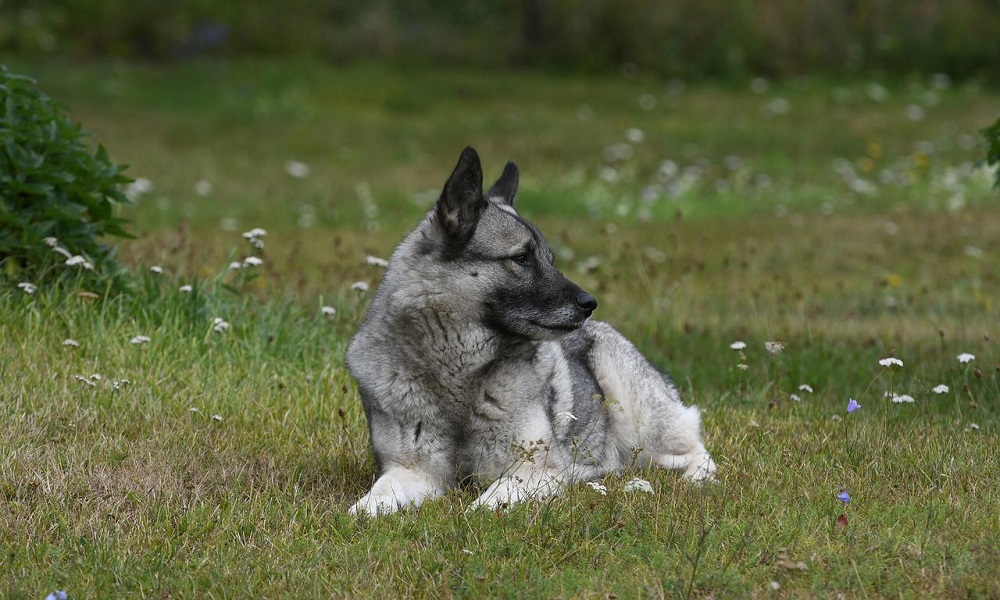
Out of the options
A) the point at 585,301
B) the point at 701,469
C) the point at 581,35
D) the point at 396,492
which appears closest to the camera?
the point at 396,492

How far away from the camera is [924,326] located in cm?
936

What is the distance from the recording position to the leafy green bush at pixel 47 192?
274 inches

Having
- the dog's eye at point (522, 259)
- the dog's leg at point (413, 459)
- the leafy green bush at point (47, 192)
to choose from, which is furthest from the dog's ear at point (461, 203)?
the leafy green bush at point (47, 192)

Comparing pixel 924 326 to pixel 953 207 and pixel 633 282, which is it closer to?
pixel 633 282

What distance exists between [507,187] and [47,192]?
284cm

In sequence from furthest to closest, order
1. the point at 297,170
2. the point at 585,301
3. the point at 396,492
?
the point at 297,170, the point at 585,301, the point at 396,492

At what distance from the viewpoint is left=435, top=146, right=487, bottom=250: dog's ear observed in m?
5.15

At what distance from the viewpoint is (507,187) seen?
19.2 feet

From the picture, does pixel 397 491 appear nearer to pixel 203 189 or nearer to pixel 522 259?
pixel 522 259

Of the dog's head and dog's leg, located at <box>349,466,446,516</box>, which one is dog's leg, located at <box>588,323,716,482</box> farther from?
dog's leg, located at <box>349,466,446,516</box>

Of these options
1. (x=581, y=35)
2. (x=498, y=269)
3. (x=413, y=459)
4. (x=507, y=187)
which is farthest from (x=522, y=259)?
(x=581, y=35)

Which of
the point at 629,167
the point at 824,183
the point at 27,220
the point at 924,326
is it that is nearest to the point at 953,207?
the point at 824,183

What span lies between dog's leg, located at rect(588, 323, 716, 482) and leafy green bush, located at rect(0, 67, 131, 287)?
303 cm

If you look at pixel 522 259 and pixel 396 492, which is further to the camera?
pixel 522 259
